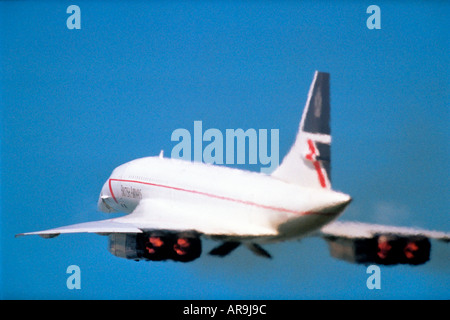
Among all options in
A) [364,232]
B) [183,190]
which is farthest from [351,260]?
[183,190]

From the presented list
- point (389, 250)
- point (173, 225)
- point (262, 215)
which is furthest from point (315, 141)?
point (173, 225)

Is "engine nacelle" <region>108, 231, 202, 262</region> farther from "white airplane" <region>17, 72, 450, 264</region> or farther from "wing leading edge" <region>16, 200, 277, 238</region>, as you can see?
"wing leading edge" <region>16, 200, 277, 238</region>

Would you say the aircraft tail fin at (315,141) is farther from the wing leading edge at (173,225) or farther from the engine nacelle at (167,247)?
the engine nacelle at (167,247)

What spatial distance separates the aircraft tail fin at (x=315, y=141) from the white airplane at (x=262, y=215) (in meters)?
0.03

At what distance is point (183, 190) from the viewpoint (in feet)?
131

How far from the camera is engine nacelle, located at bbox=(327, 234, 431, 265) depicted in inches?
1471

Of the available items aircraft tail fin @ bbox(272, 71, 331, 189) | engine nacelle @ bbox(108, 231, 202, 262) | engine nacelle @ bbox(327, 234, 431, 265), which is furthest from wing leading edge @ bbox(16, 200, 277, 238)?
engine nacelle @ bbox(327, 234, 431, 265)

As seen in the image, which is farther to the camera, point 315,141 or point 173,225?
point 173,225

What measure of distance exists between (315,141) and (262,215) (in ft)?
10.1

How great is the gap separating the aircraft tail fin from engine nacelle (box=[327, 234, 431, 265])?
4482mm

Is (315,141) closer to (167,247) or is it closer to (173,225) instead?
(167,247)

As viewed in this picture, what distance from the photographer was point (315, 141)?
113 feet

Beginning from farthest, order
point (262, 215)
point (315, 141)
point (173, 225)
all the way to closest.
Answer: point (173, 225) → point (262, 215) → point (315, 141)

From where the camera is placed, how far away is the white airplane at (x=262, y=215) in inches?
1355
